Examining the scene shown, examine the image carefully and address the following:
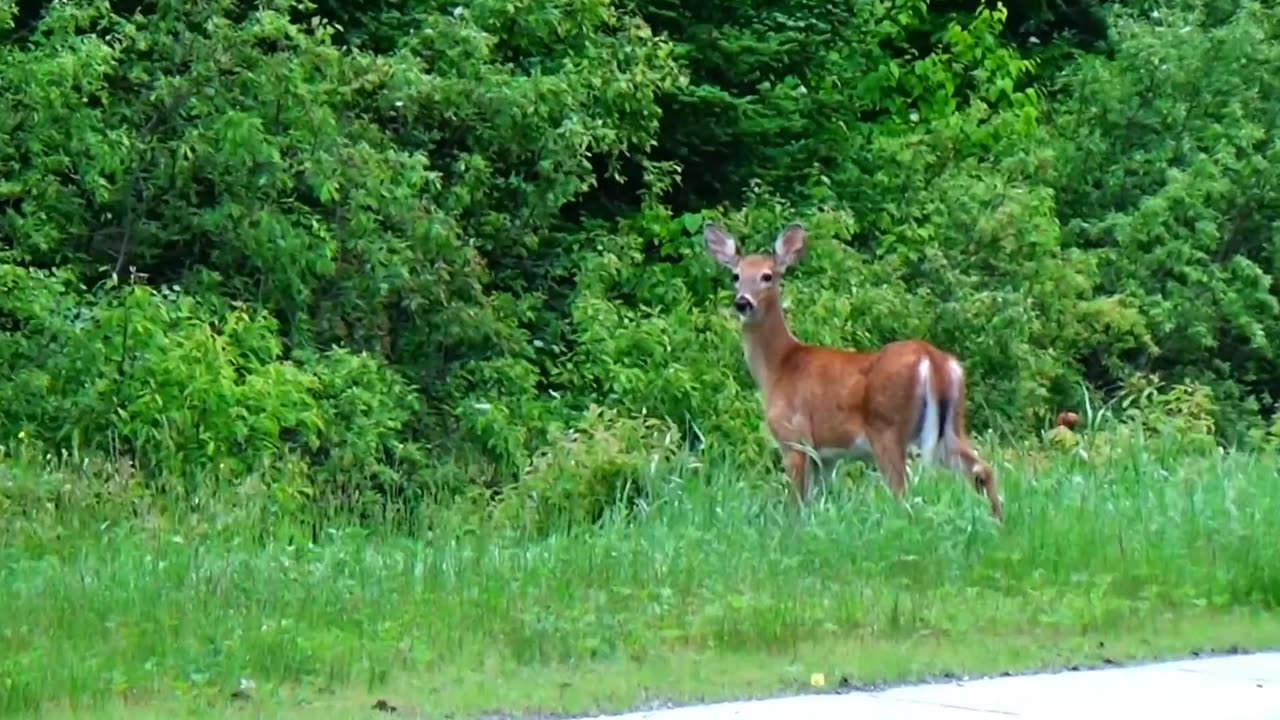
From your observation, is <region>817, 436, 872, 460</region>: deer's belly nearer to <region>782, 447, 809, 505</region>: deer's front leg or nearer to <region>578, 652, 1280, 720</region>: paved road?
<region>782, 447, 809, 505</region>: deer's front leg

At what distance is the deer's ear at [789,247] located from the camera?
16047mm

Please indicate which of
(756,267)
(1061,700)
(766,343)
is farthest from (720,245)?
(1061,700)

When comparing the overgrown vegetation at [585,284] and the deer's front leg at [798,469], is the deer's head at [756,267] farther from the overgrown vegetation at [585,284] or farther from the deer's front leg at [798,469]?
the deer's front leg at [798,469]

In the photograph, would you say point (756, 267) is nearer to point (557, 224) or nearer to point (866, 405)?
point (866, 405)

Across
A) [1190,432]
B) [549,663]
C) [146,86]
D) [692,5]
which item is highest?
[692,5]

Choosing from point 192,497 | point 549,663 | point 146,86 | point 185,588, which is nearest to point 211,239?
point 146,86

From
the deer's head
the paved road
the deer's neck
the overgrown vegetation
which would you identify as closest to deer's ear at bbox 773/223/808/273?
the deer's head

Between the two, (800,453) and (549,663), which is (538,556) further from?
(800,453)

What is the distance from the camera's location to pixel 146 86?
1898 cm

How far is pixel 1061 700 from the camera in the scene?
834cm

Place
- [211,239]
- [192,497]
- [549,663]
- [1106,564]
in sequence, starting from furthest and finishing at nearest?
[211,239] < [192,497] < [1106,564] < [549,663]

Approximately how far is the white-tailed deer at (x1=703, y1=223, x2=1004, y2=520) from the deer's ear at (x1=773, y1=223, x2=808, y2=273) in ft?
0.07

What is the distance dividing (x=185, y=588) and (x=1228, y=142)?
15.0 meters

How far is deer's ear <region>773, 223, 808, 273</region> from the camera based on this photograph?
16047 mm
